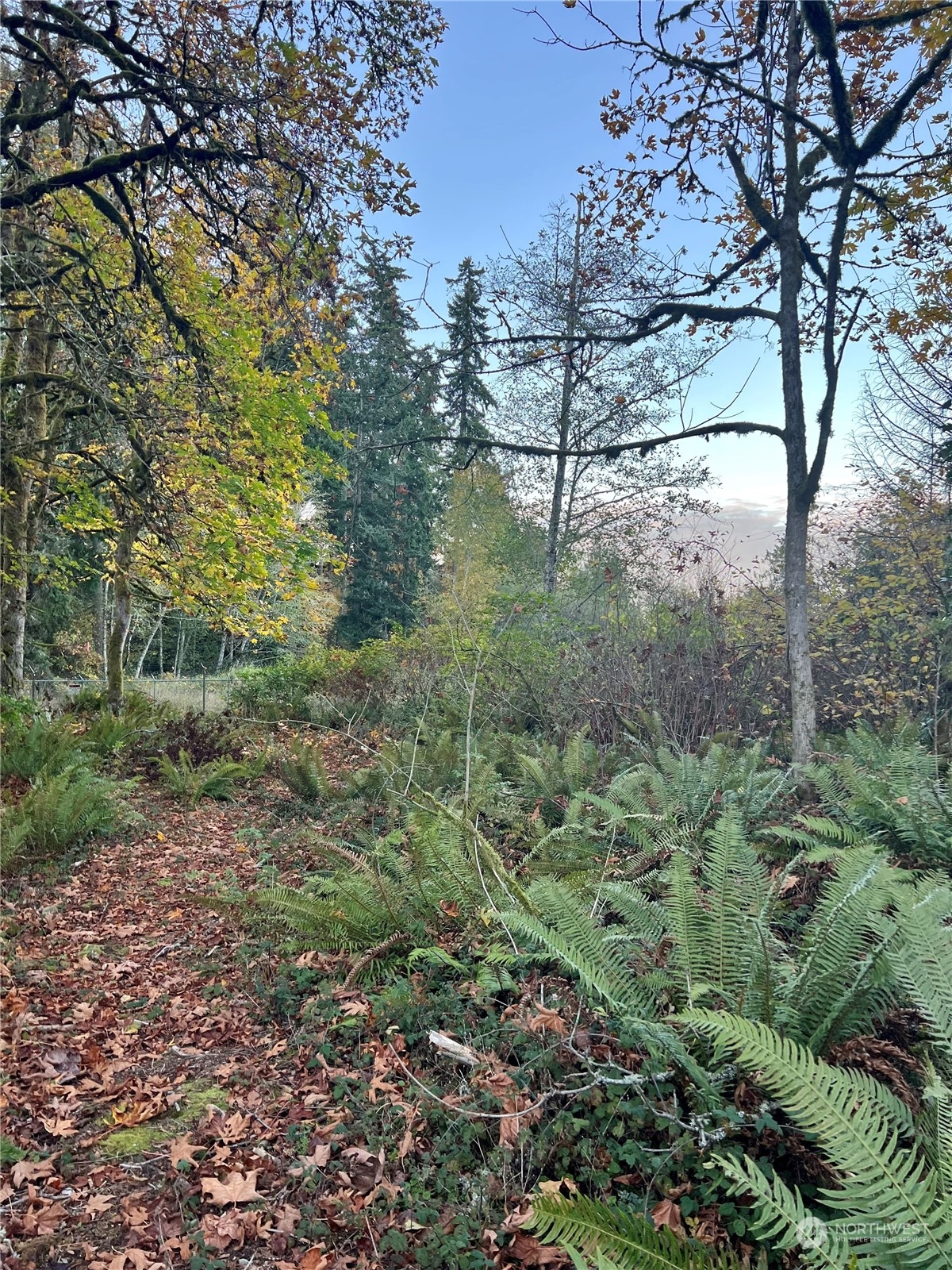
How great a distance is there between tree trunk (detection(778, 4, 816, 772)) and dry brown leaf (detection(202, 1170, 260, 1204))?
163 inches

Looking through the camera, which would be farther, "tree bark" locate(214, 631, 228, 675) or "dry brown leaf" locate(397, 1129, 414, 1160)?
"tree bark" locate(214, 631, 228, 675)

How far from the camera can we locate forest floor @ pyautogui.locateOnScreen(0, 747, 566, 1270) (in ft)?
6.00

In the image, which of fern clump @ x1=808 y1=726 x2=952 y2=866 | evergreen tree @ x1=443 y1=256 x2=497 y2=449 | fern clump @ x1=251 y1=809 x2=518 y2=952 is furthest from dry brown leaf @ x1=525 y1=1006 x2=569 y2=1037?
evergreen tree @ x1=443 y1=256 x2=497 y2=449

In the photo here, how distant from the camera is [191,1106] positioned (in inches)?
95.7

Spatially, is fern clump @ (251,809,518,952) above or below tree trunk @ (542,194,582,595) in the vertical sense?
below

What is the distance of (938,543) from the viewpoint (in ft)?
19.1

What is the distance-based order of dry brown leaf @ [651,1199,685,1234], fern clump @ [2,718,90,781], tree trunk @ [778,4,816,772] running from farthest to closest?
fern clump @ [2,718,90,781] → tree trunk @ [778,4,816,772] → dry brown leaf @ [651,1199,685,1234]

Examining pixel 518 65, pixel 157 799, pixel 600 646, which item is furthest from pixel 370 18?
pixel 157 799

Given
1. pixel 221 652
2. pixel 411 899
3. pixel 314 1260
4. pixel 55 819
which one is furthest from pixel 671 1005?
pixel 221 652

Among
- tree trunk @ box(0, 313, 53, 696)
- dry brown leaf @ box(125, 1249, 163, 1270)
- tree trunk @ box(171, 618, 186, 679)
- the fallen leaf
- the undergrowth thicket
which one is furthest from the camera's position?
tree trunk @ box(171, 618, 186, 679)

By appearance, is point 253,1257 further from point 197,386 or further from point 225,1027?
point 197,386

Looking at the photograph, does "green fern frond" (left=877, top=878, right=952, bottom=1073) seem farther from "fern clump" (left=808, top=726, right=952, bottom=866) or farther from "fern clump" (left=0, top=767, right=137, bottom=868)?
"fern clump" (left=0, top=767, right=137, bottom=868)

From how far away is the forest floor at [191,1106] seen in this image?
6.00 feet

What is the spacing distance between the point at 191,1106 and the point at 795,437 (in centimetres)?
534
